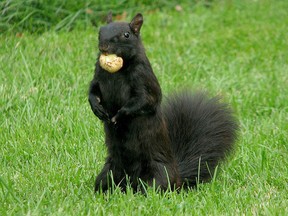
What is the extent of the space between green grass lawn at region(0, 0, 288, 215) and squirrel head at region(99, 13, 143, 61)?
2.43 ft

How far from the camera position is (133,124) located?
433 centimetres

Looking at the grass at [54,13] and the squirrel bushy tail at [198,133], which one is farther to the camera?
the grass at [54,13]

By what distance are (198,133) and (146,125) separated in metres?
0.59

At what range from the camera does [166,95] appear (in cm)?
563

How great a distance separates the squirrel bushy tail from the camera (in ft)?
15.7

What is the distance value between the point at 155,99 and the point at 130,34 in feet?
1.22

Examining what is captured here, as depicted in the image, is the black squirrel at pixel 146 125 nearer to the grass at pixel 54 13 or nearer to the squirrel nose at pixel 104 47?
the squirrel nose at pixel 104 47

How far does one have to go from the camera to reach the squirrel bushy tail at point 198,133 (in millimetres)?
4785

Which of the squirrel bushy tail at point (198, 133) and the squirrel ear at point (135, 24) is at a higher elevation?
the squirrel ear at point (135, 24)

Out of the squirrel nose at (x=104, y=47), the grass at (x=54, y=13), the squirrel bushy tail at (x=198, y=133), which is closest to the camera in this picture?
the squirrel nose at (x=104, y=47)

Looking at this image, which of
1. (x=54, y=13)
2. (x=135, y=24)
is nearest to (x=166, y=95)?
(x=135, y=24)

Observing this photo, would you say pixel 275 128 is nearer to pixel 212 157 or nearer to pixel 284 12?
pixel 212 157

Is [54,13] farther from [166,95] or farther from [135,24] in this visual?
[135,24]

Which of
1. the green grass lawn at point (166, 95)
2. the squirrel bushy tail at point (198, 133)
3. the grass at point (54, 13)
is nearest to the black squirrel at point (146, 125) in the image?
the squirrel bushy tail at point (198, 133)
